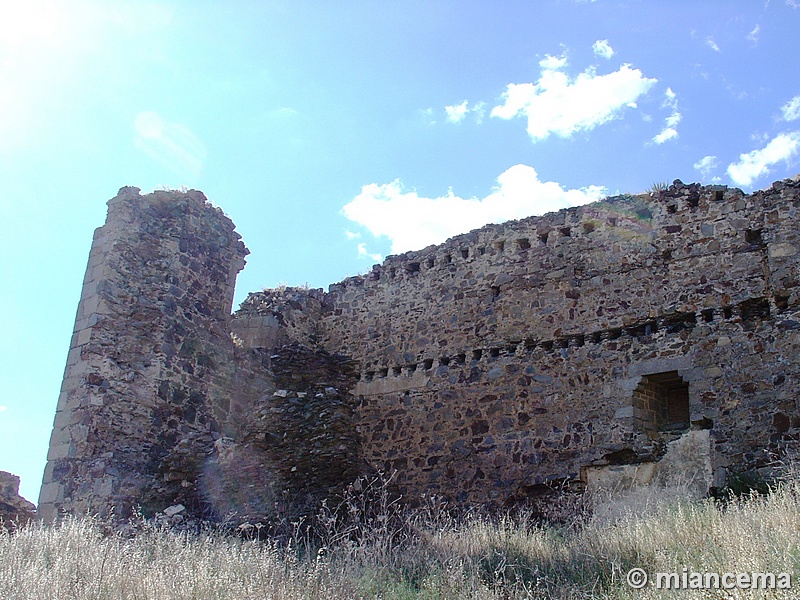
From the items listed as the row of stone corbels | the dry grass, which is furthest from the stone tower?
the row of stone corbels

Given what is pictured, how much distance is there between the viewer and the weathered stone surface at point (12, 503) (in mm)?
11281

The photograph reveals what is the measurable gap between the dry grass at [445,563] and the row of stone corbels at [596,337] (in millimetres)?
2657

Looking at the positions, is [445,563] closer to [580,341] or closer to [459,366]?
[580,341]

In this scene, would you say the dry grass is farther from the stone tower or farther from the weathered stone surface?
the weathered stone surface

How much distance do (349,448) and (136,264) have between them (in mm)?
3974

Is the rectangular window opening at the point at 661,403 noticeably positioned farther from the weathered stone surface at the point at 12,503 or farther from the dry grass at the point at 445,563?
the weathered stone surface at the point at 12,503

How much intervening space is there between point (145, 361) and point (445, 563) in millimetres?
6025

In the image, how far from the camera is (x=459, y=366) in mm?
11391

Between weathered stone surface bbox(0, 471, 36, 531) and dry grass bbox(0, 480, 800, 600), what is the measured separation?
4.24 metres

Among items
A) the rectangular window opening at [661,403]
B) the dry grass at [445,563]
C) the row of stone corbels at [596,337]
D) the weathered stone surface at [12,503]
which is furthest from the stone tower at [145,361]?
the rectangular window opening at [661,403]

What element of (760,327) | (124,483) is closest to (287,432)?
(124,483)

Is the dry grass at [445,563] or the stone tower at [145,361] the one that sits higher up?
the stone tower at [145,361]

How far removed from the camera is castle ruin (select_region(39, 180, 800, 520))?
370 inches

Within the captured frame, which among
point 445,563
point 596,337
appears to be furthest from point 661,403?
point 445,563
